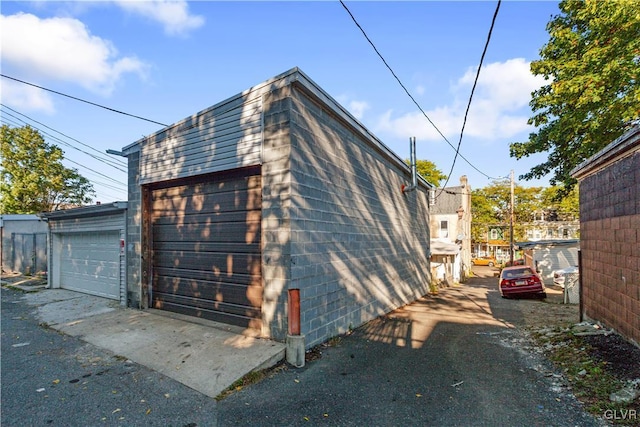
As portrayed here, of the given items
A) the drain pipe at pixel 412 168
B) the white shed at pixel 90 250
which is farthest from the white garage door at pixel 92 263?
the drain pipe at pixel 412 168

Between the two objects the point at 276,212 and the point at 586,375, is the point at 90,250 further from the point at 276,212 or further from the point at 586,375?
the point at 586,375

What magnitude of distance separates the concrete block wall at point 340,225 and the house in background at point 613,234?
4594mm

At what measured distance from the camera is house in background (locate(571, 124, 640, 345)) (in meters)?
4.90

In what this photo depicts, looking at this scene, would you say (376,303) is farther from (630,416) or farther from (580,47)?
(580,47)

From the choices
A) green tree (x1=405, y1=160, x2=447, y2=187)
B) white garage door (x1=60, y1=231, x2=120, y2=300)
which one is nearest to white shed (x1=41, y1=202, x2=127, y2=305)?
white garage door (x1=60, y1=231, x2=120, y2=300)

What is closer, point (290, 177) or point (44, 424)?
point (44, 424)

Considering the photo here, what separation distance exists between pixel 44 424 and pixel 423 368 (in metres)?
4.73

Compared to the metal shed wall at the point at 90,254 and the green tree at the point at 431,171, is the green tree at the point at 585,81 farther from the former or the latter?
the green tree at the point at 431,171

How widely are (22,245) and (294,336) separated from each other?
57.7 ft

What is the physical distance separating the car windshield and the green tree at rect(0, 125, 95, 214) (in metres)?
28.3

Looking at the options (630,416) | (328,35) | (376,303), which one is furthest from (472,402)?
(328,35)

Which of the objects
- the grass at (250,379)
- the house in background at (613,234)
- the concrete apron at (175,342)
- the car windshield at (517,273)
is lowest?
the car windshield at (517,273)

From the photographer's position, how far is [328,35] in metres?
6.73

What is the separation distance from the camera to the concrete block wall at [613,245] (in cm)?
493
